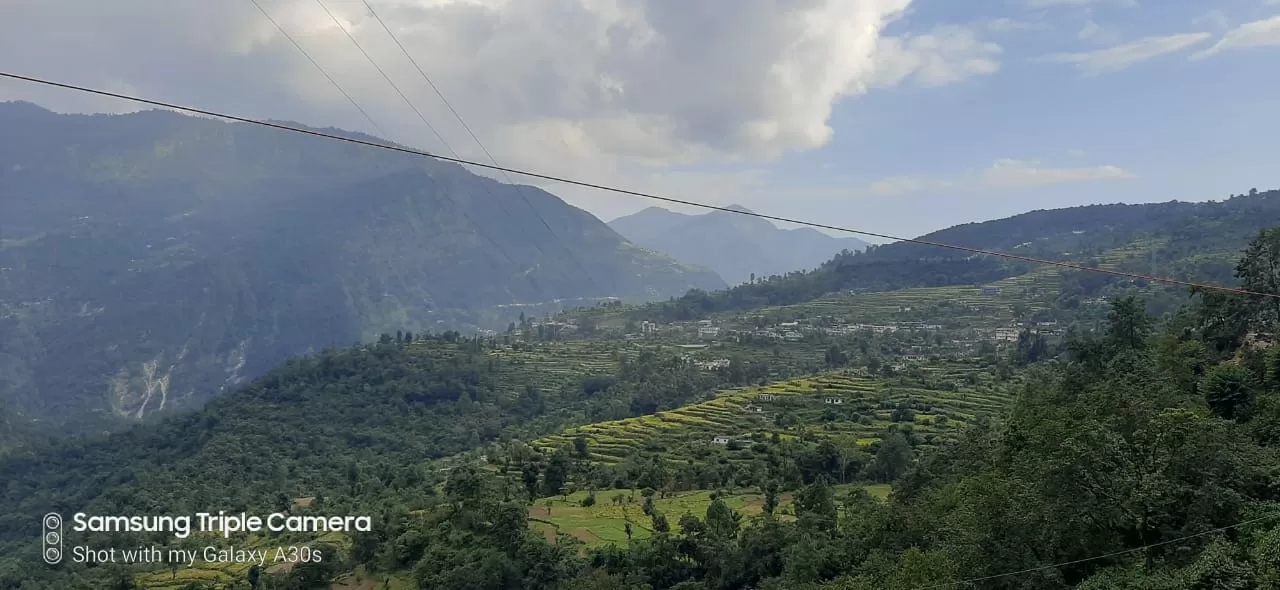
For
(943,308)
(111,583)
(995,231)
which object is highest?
(995,231)

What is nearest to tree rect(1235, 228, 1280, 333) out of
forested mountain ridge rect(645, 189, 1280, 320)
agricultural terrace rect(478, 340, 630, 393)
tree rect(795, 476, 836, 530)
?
tree rect(795, 476, 836, 530)

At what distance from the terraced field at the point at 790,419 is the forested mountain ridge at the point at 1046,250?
1749 inches

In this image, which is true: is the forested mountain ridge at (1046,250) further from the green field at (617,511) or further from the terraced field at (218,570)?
the terraced field at (218,570)

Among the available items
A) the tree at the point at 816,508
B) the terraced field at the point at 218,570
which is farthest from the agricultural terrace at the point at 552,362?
the tree at the point at 816,508

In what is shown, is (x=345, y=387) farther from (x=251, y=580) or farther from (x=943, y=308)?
(x=943, y=308)

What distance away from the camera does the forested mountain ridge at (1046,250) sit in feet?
289

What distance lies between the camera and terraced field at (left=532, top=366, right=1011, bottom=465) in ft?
121

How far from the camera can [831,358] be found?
220 feet

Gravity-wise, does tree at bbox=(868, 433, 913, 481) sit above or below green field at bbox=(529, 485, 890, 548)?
above

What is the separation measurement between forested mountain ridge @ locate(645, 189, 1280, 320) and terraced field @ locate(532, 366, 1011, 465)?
4442cm

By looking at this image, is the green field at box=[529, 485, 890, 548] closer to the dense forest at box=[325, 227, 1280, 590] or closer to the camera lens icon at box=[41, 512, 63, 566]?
the dense forest at box=[325, 227, 1280, 590]

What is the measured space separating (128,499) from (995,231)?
15749 cm

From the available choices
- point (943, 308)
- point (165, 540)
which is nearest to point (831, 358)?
point (943, 308)

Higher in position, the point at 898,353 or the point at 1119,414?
the point at 1119,414
